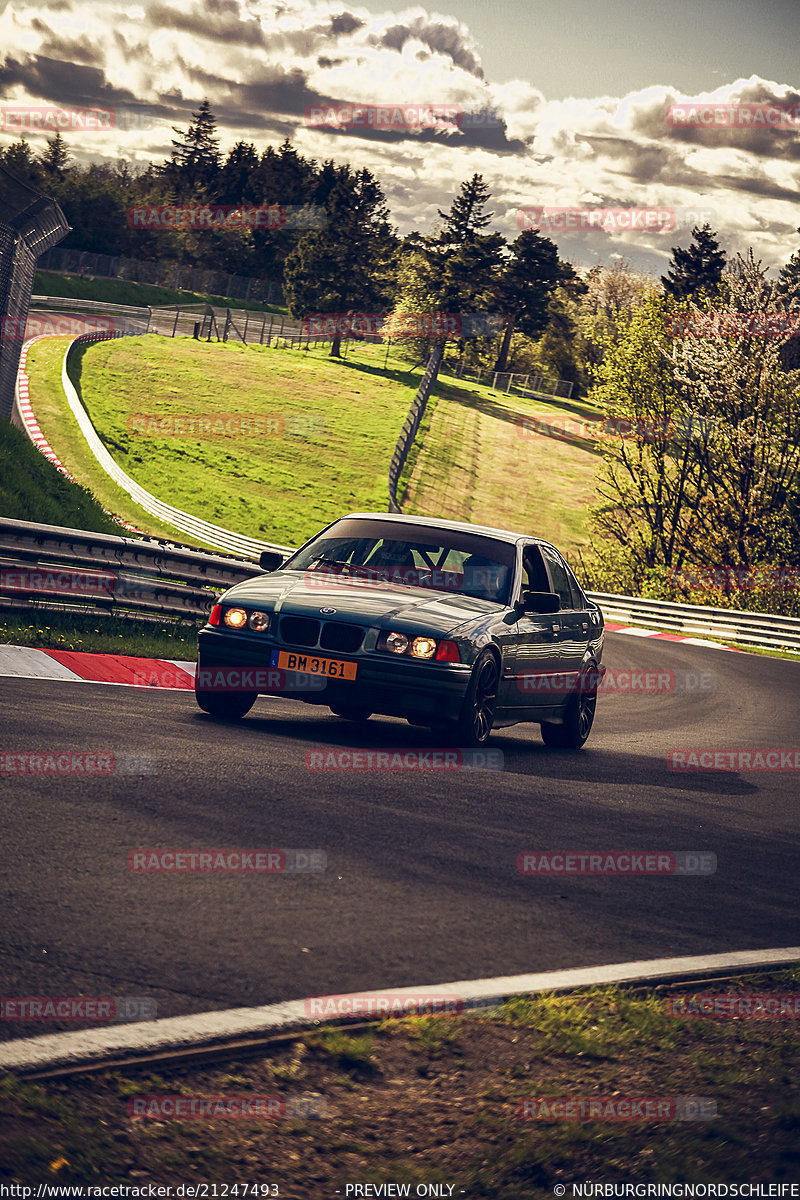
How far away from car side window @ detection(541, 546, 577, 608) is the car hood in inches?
56.6

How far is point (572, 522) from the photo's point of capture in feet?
190

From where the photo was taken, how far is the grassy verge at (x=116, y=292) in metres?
75.7

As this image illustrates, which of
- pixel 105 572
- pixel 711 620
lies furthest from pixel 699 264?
→ pixel 105 572

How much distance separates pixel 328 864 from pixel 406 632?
9.46ft

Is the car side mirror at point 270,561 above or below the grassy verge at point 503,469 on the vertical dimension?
above

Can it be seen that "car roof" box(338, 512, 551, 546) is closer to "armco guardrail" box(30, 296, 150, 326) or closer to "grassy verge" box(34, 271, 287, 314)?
"armco guardrail" box(30, 296, 150, 326)

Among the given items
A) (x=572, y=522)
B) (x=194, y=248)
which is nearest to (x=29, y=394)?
(x=572, y=522)

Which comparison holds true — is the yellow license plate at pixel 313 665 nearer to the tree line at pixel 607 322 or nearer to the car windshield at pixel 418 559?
the car windshield at pixel 418 559

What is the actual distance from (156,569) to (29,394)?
3365 centimetres

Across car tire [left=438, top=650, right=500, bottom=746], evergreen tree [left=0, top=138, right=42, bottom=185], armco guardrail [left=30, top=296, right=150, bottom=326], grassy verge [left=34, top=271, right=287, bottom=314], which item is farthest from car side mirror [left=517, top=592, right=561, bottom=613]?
evergreen tree [left=0, top=138, right=42, bottom=185]

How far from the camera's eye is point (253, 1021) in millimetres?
3568

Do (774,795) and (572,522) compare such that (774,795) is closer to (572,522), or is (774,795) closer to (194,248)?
(572,522)

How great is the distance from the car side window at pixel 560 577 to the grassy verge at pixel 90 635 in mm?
3794

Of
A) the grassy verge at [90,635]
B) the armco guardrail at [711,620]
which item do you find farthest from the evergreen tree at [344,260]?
the grassy verge at [90,635]
